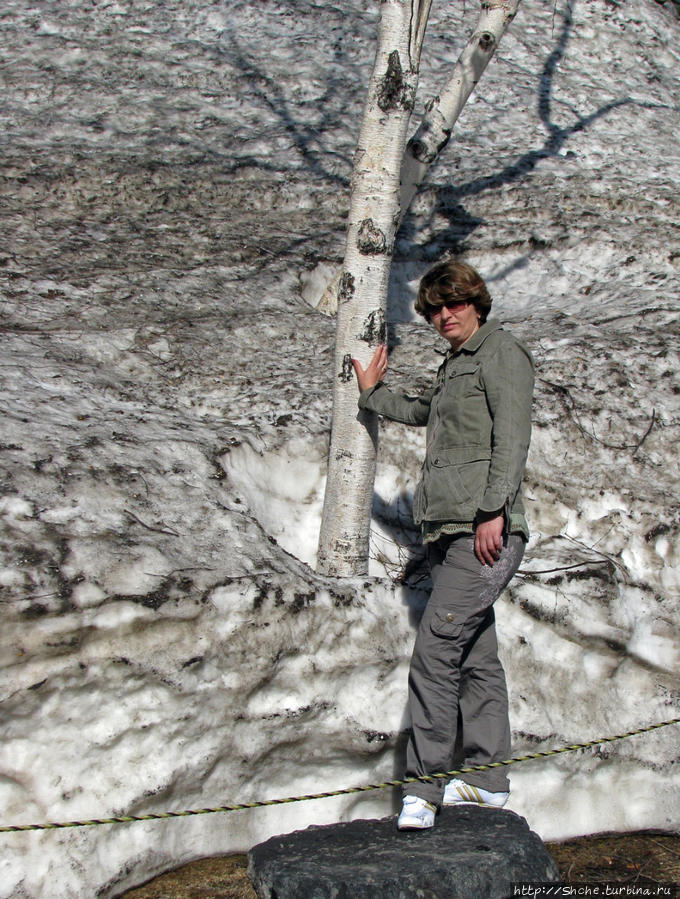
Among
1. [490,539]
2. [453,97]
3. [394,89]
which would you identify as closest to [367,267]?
[394,89]

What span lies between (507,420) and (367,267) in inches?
58.0

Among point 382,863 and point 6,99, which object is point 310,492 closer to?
point 382,863

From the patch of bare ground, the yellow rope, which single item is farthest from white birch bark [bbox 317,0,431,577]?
the patch of bare ground

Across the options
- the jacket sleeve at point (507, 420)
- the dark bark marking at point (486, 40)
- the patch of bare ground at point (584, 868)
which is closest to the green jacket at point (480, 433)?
the jacket sleeve at point (507, 420)

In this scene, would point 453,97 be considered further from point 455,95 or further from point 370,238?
point 370,238

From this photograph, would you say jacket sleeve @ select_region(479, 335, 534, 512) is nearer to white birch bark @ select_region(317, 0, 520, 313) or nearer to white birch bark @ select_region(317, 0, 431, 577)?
white birch bark @ select_region(317, 0, 431, 577)

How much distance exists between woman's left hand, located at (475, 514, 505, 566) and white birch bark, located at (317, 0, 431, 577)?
1140 mm

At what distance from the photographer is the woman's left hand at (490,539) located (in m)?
3.72

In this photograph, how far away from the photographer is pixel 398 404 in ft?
14.5

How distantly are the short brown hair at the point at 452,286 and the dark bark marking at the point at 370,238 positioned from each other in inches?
27.6

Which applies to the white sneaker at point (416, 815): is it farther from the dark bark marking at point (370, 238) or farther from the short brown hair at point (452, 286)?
the dark bark marking at point (370, 238)

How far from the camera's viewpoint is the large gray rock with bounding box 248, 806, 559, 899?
340 centimetres

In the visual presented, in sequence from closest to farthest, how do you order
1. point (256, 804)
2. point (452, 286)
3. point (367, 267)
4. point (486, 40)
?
point (256, 804), point (452, 286), point (367, 267), point (486, 40)

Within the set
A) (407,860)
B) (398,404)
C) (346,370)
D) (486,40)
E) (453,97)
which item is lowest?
(407,860)
